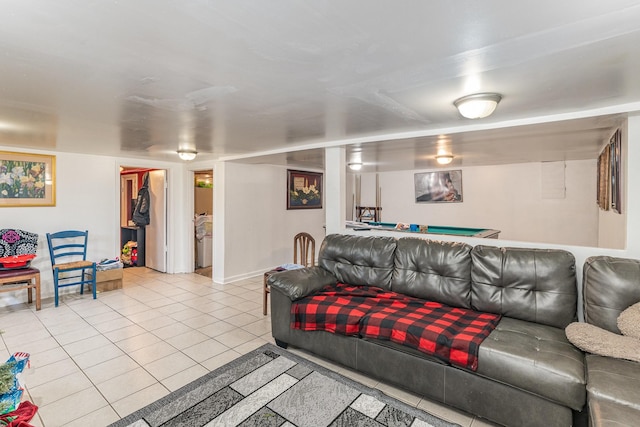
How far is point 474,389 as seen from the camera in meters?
1.97

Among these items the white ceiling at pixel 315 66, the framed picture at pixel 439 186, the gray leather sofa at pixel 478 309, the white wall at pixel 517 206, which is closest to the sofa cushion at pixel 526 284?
the gray leather sofa at pixel 478 309

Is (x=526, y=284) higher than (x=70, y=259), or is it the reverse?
(x=526, y=284)

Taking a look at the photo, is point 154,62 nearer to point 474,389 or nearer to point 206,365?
point 206,365

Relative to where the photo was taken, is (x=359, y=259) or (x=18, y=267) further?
(x=18, y=267)

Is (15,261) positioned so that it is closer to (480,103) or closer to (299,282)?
(299,282)

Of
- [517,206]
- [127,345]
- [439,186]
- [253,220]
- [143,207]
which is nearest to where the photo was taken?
[127,345]

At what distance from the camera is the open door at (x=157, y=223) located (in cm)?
593

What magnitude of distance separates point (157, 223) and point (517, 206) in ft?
22.0

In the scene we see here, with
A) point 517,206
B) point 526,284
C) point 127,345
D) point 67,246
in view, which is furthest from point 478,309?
point 67,246

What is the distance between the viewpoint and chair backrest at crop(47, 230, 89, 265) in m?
4.43

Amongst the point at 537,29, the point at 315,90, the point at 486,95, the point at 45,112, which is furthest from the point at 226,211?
the point at 537,29

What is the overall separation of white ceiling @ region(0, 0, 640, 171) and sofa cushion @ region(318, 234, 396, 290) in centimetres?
114

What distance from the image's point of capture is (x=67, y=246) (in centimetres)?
456

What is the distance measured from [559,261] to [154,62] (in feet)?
9.61
